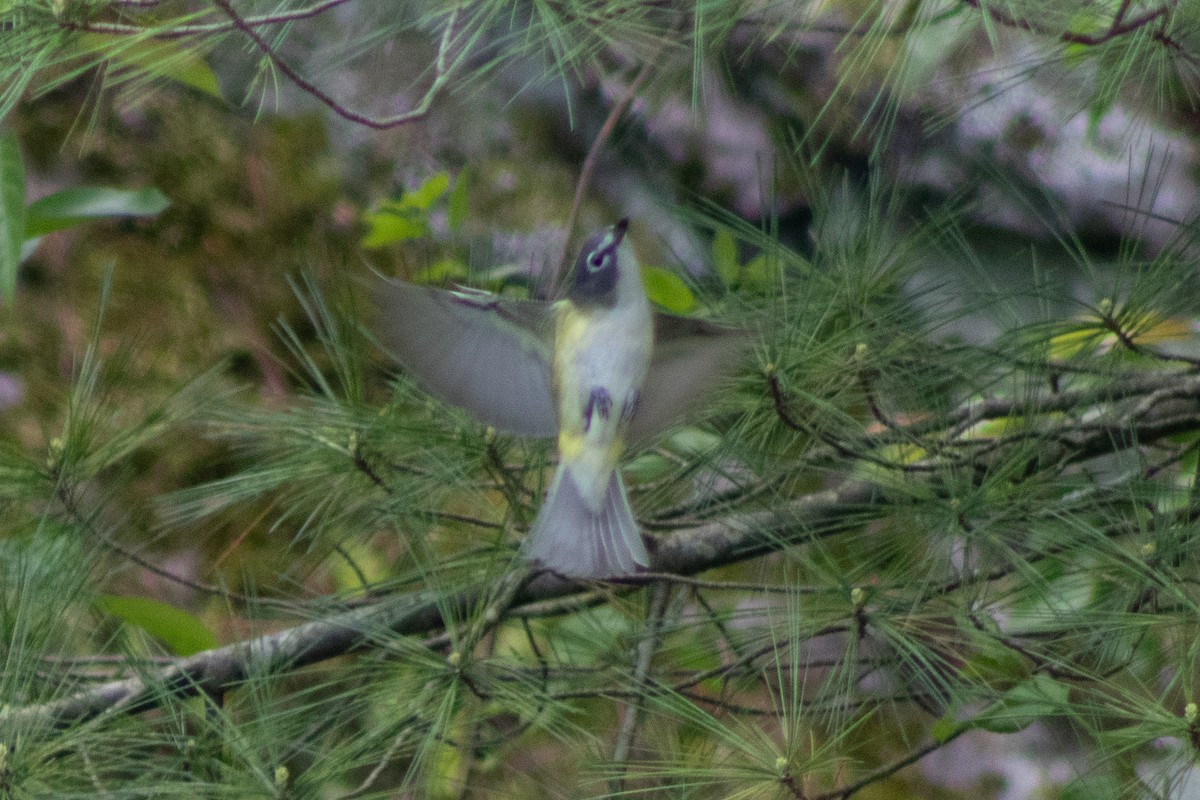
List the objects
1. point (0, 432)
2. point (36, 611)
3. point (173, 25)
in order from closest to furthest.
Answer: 1. point (173, 25)
2. point (36, 611)
3. point (0, 432)

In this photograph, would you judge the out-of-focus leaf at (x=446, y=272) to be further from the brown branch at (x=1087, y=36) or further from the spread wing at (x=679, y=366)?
the brown branch at (x=1087, y=36)

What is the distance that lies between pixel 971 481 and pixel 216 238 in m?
0.74

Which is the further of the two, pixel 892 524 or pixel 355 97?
pixel 355 97

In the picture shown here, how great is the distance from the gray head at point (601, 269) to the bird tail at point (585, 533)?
0.27 feet

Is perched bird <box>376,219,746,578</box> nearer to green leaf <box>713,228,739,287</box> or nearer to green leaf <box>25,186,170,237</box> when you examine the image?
green leaf <box>713,228,739,287</box>

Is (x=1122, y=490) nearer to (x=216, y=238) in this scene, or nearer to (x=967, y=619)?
(x=967, y=619)

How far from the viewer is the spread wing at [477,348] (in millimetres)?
442

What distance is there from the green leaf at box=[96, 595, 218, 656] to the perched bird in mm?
311

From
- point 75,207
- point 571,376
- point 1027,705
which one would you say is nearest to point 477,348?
point 571,376

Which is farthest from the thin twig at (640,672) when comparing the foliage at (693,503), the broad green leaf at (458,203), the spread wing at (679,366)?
the broad green leaf at (458,203)

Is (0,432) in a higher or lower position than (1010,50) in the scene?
lower

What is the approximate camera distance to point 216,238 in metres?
1.06

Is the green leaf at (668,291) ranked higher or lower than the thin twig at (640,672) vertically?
higher

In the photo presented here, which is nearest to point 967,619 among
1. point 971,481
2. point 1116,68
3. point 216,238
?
point 971,481
